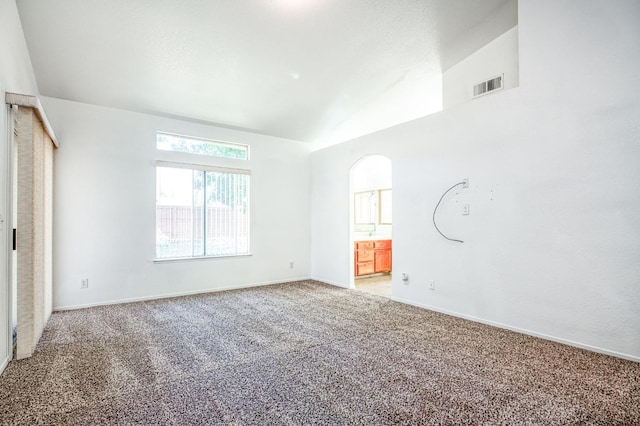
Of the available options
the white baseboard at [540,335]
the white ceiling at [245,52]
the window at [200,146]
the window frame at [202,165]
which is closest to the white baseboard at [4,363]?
the window frame at [202,165]

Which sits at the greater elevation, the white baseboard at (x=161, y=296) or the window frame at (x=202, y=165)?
the window frame at (x=202, y=165)

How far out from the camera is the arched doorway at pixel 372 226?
615cm

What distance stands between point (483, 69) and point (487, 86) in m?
0.26

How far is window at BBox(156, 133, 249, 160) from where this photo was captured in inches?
196

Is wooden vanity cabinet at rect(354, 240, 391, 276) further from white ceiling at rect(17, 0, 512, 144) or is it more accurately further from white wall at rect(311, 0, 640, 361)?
white ceiling at rect(17, 0, 512, 144)

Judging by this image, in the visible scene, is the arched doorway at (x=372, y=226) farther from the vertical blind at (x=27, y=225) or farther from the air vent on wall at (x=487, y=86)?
the vertical blind at (x=27, y=225)

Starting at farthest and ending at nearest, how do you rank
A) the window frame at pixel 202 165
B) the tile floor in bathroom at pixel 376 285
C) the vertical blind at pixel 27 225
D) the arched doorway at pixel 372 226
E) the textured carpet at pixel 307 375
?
the arched doorway at pixel 372 226, the tile floor in bathroom at pixel 376 285, the window frame at pixel 202 165, the vertical blind at pixel 27 225, the textured carpet at pixel 307 375

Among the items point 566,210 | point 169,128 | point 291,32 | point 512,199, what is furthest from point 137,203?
point 566,210

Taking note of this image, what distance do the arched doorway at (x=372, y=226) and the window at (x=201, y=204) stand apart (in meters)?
1.95

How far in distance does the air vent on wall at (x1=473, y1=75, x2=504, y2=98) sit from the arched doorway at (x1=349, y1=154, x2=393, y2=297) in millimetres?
2099

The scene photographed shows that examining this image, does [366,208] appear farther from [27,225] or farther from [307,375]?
[27,225]

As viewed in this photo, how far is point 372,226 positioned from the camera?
7.54 meters

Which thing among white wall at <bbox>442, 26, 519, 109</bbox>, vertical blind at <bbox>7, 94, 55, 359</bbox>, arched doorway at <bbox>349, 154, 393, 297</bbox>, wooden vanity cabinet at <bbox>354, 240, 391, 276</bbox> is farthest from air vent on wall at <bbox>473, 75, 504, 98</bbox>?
vertical blind at <bbox>7, 94, 55, 359</bbox>

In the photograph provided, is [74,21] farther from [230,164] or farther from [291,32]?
[230,164]
